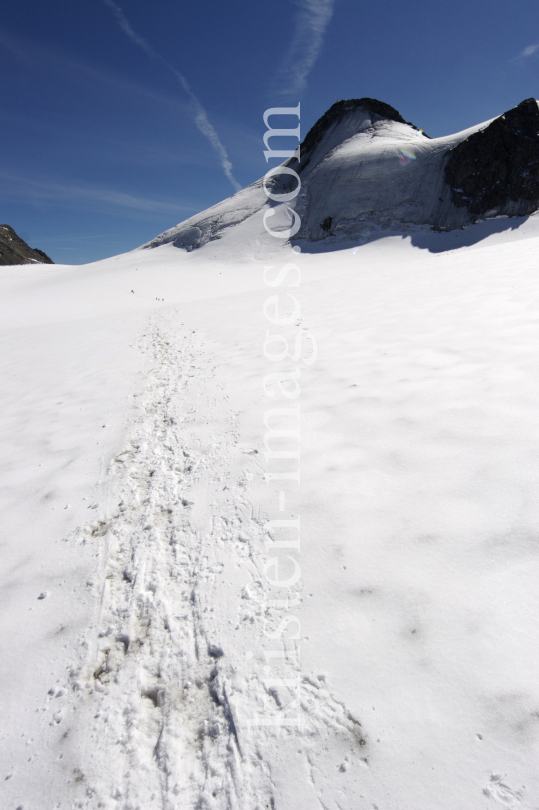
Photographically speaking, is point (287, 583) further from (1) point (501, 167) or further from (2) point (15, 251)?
(2) point (15, 251)

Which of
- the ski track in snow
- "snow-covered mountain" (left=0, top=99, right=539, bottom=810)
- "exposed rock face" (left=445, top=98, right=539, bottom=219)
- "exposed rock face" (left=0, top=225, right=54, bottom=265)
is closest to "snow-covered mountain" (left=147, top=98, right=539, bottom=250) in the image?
"exposed rock face" (left=445, top=98, right=539, bottom=219)

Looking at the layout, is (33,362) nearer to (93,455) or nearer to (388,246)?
(93,455)

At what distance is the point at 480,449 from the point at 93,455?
3798 millimetres

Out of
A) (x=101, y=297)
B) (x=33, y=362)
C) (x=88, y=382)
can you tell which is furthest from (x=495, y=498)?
(x=101, y=297)

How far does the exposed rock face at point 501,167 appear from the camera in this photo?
23391mm

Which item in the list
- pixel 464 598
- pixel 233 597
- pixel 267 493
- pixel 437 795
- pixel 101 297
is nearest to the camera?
pixel 437 795

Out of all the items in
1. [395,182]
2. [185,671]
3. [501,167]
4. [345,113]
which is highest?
[345,113]

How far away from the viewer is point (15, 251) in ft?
191

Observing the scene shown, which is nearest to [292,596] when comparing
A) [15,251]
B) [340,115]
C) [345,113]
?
[345,113]

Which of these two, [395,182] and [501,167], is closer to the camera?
[501,167]

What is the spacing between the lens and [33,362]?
8484 millimetres

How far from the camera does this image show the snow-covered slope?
151 centimetres

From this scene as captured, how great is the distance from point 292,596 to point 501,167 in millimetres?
31953

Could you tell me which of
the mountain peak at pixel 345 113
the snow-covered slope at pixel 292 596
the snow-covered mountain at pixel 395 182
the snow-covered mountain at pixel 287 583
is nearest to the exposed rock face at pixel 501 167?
the snow-covered mountain at pixel 395 182
